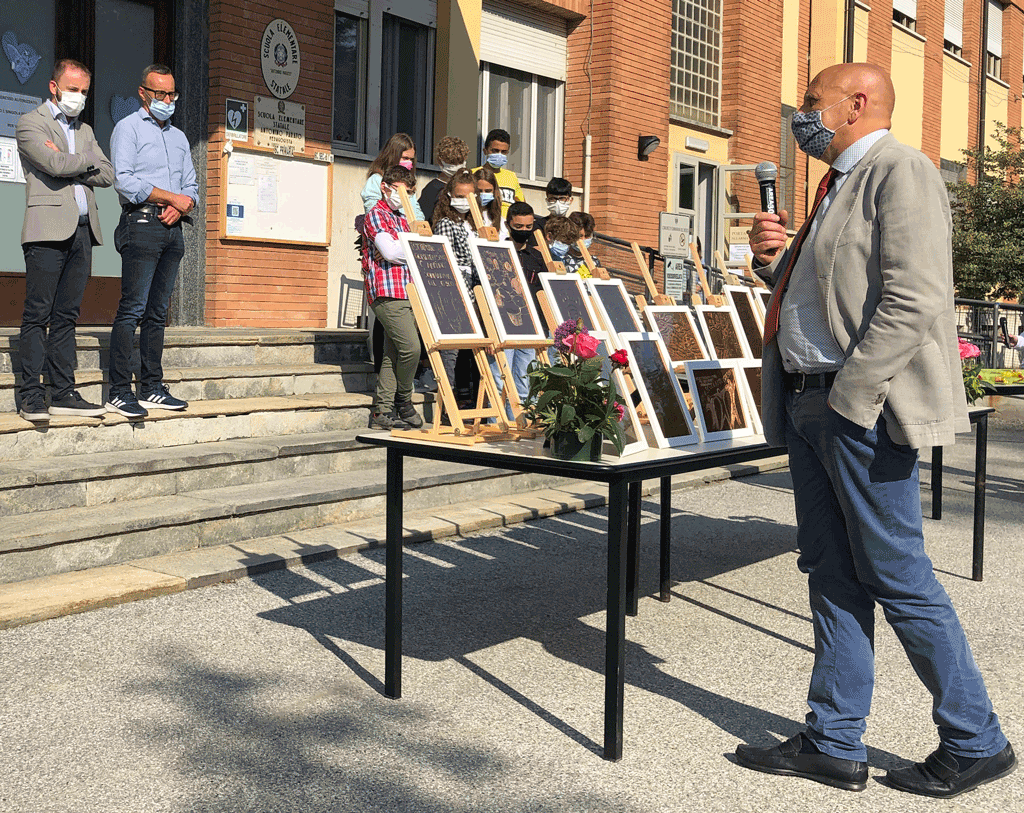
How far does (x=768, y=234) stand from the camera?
388cm

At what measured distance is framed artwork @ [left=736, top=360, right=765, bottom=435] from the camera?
5.21 metres

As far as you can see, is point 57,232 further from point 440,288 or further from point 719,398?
point 719,398

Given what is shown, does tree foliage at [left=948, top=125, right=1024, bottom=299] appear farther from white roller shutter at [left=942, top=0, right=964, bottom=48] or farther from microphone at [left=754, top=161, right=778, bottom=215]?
microphone at [left=754, top=161, right=778, bottom=215]

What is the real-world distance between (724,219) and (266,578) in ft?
46.5

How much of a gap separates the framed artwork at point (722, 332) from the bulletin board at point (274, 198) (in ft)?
21.2

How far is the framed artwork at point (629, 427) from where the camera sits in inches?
170

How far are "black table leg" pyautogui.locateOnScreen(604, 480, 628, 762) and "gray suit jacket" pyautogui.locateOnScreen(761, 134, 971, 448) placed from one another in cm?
83

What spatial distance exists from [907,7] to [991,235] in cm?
618

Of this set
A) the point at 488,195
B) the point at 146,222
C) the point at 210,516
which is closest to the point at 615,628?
the point at 210,516

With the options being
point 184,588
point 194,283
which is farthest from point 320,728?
point 194,283

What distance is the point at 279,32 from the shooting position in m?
11.2

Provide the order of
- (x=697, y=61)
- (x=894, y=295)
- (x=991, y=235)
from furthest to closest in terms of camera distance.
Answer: (x=991, y=235) < (x=697, y=61) < (x=894, y=295)

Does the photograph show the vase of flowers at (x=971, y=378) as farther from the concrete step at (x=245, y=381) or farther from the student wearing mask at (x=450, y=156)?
the concrete step at (x=245, y=381)

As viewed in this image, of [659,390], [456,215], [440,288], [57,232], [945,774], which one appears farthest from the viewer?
[456,215]
